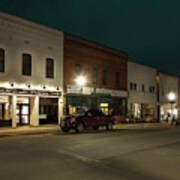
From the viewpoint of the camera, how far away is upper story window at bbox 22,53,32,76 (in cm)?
2655

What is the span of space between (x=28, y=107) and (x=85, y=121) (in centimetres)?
645

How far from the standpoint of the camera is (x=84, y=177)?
8734 millimetres

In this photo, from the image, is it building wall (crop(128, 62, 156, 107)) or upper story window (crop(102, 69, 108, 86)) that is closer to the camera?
upper story window (crop(102, 69, 108, 86))

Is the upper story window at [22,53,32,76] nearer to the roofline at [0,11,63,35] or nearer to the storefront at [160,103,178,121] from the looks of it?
the roofline at [0,11,63,35]

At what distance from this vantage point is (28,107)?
28141 mm

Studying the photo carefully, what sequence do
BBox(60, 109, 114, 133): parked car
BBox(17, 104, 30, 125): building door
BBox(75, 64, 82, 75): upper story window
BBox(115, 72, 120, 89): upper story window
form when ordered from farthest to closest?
BBox(115, 72, 120, 89): upper story window → BBox(75, 64, 82, 75): upper story window → BBox(17, 104, 30, 125): building door → BBox(60, 109, 114, 133): parked car

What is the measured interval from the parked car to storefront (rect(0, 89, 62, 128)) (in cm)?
462

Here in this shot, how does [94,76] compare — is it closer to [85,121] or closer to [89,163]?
[85,121]

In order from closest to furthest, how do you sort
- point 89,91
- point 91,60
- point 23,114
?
point 23,114 < point 89,91 < point 91,60


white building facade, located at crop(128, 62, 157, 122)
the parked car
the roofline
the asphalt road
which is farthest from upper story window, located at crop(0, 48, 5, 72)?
white building facade, located at crop(128, 62, 157, 122)

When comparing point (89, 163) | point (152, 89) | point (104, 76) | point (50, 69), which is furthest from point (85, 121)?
point (152, 89)

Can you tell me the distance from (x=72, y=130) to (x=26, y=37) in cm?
886

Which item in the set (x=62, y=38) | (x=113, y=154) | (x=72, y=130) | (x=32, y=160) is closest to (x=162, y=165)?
(x=113, y=154)

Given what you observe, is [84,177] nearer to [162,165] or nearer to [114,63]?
[162,165]
